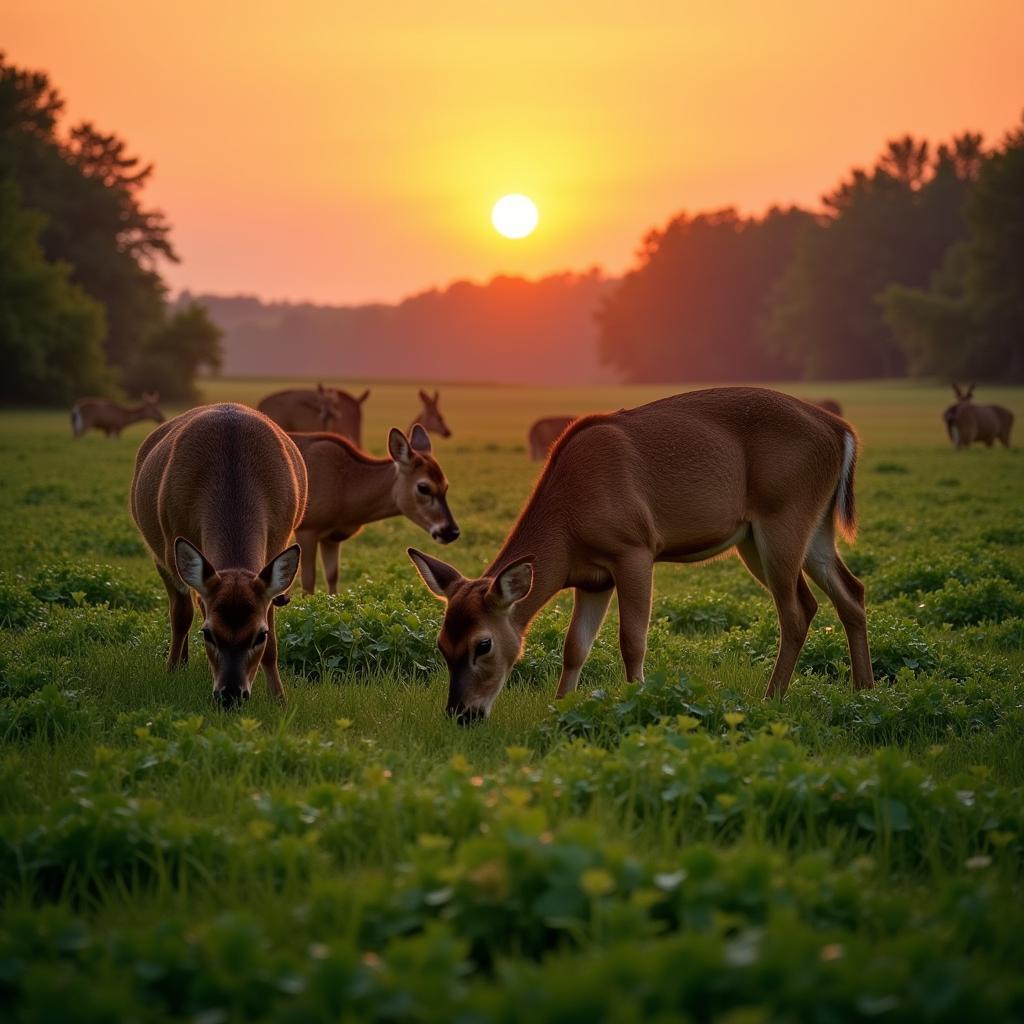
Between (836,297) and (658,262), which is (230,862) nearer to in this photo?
(836,297)

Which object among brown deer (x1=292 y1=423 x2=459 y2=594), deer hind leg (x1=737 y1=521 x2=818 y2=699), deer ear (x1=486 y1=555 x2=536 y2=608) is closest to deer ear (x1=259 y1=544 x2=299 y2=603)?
deer ear (x1=486 y1=555 x2=536 y2=608)

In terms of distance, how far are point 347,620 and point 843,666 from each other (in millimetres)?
3751

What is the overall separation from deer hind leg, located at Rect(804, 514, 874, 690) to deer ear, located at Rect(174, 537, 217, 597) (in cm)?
424

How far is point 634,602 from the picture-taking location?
796cm

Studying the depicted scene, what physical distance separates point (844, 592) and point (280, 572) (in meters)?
Answer: 4.05

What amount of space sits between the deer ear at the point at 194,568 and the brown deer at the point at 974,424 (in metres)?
32.0

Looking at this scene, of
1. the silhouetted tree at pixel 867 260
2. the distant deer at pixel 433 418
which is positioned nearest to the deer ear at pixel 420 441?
the distant deer at pixel 433 418

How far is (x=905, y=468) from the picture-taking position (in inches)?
1139

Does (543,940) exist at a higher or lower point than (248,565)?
lower

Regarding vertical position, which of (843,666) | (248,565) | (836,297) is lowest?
(843,666)

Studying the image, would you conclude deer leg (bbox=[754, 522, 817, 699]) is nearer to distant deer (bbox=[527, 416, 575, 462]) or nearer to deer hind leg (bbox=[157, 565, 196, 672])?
deer hind leg (bbox=[157, 565, 196, 672])

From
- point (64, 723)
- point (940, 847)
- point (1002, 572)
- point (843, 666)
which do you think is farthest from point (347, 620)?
point (1002, 572)

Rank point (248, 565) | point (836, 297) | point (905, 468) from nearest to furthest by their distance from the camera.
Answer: point (248, 565) < point (905, 468) < point (836, 297)

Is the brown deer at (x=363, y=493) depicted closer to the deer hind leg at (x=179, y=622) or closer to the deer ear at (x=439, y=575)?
the deer hind leg at (x=179, y=622)
